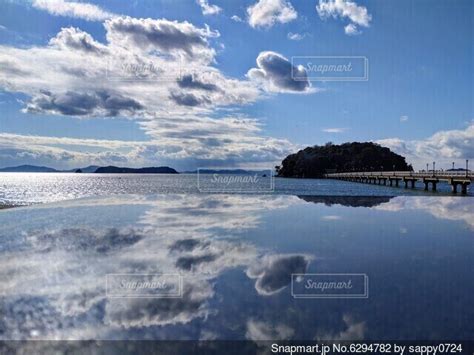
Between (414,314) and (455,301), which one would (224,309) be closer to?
(414,314)

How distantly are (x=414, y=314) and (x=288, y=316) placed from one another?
196cm

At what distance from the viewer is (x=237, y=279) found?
7770mm

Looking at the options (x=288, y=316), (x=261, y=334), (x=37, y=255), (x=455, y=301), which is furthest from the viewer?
(x=37, y=255)

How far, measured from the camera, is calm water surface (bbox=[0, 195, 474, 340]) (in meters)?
5.61

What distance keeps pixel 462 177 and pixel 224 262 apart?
61501mm

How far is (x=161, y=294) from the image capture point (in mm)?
7137

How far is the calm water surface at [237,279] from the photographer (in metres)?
5.61

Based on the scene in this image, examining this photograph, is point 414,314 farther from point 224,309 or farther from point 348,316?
point 224,309

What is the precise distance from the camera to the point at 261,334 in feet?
17.6

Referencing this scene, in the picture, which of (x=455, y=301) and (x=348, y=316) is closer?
(x=348, y=316)

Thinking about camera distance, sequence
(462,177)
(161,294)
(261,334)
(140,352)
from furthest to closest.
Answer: (462,177)
(161,294)
(261,334)
(140,352)

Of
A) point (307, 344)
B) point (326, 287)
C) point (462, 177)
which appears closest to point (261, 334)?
point (307, 344)

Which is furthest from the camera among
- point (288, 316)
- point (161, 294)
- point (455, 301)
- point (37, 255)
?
point (37, 255)

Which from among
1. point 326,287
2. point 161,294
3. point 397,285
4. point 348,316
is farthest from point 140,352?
point 397,285
